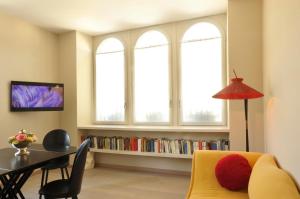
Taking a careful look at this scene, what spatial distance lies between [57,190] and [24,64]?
117 inches

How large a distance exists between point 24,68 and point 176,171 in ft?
11.1

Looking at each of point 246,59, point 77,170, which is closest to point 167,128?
point 246,59

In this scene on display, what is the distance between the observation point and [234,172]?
86.7 inches

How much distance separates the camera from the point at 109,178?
420 cm

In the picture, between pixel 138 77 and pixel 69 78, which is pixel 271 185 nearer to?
pixel 138 77

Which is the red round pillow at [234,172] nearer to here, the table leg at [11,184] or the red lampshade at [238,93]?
the red lampshade at [238,93]

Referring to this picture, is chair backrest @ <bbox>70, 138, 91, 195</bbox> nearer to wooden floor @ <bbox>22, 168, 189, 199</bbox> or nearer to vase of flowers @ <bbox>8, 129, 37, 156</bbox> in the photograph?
vase of flowers @ <bbox>8, 129, 37, 156</bbox>

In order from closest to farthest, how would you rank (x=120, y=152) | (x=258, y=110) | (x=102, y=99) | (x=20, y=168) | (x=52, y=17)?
(x=20, y=168) → (x=258, y=110) → (x=52, y=17) → (x=120, y=152) → (x=102, y=99)

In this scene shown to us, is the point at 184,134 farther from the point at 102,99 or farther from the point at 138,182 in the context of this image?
the point at 102,99

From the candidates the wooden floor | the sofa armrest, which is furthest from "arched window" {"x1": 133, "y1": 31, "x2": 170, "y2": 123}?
the sofa armrest

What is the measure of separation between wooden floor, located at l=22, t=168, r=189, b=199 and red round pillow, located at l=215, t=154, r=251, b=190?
4.01 ft


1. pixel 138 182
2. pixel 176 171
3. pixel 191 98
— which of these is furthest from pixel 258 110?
pixel 138 182

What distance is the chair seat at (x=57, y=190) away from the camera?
86.4 inches

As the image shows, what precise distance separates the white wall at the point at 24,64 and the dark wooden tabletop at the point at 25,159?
4.90 feet
